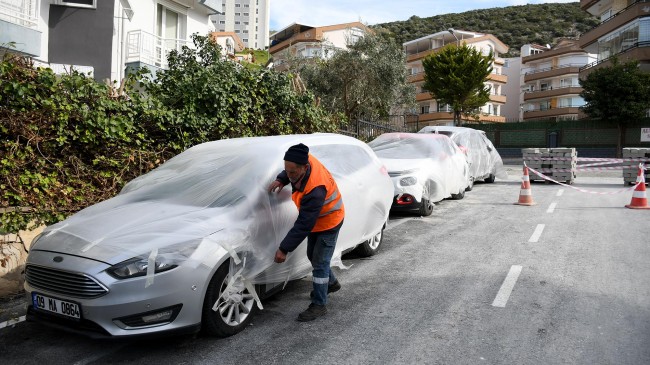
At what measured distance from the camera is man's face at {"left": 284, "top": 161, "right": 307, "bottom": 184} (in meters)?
4.34

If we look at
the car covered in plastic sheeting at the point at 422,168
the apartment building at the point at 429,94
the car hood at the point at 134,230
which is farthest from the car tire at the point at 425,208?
the apartment building at the point at 429,94

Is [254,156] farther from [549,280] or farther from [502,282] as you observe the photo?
[549,280]

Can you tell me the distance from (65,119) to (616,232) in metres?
8.36

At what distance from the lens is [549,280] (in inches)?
226

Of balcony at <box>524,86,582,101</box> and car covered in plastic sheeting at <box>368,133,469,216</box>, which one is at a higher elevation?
balcony at <box>524,86,582,101</box>

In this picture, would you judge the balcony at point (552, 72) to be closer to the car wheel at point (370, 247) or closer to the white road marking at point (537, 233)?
the white road marking at point (537, 233)

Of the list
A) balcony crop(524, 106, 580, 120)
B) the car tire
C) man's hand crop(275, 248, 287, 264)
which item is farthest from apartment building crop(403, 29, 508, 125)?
man's hand crop(275, 248, 287, 264)

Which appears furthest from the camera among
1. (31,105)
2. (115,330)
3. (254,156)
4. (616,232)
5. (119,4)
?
(119,4)

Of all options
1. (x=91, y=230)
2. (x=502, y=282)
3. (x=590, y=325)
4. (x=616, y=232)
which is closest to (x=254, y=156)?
A: (x=91, y=230)

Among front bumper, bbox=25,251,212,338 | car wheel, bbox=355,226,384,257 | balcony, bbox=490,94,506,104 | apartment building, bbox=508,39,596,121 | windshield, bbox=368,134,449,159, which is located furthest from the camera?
balcony, bbox=490,94,506,104

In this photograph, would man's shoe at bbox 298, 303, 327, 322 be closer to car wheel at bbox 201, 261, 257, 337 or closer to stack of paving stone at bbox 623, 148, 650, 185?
car wheel at bbox 201, 261, 257, 337

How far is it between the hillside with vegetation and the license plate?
101 metres

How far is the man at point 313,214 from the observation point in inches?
172

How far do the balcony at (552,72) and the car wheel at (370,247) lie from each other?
61.9 metres
